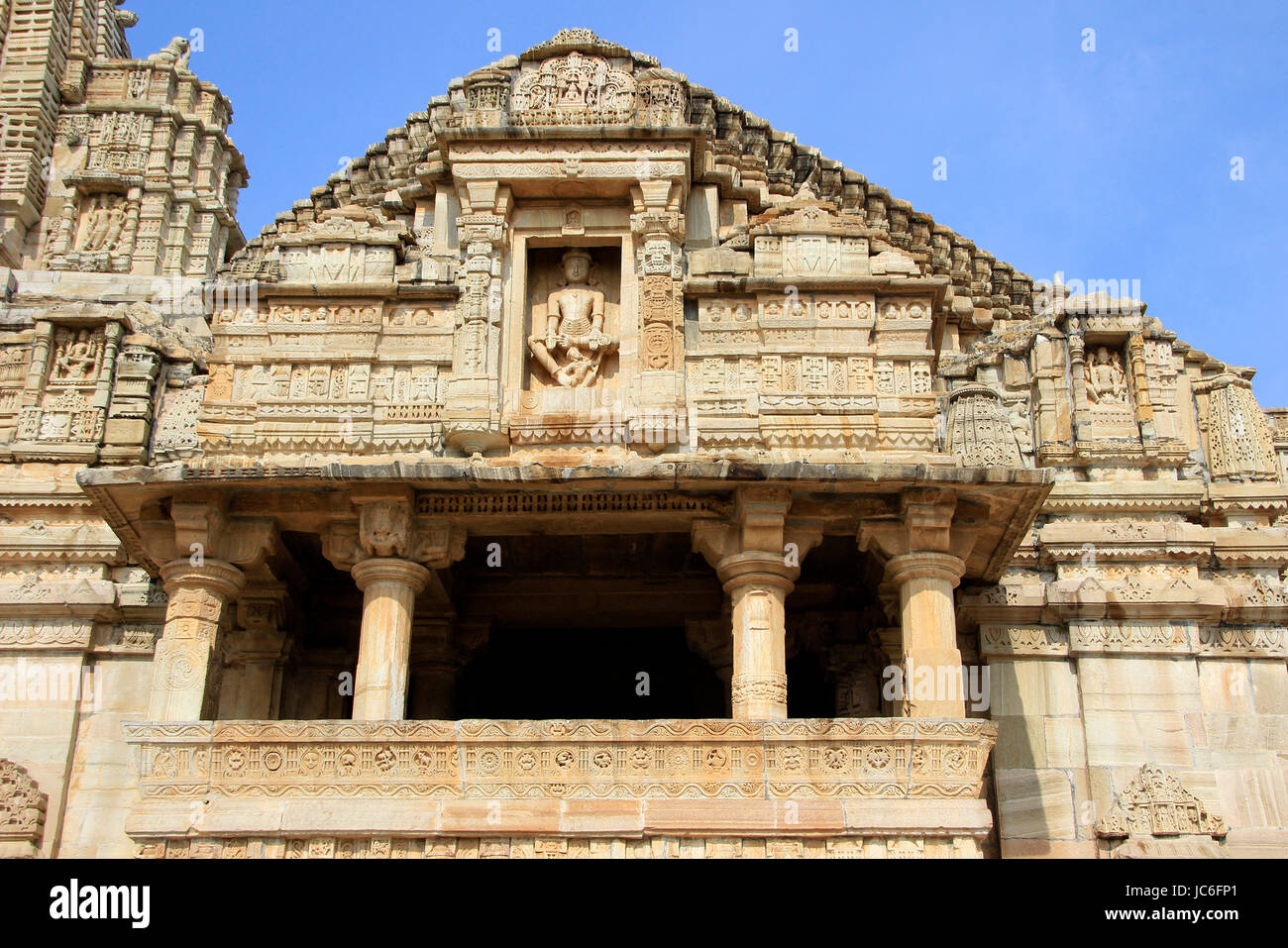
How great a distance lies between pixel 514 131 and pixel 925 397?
505 centimetres

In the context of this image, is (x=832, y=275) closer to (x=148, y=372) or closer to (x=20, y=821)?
(x=148, y=372)

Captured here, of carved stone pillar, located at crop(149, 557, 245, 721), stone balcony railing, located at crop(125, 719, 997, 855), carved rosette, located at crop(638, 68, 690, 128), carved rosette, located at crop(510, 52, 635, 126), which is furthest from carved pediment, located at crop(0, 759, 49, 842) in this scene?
carved rosette, located at crop(638, 68, 690, 128)

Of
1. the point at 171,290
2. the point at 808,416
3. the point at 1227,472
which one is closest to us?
the point at 808,416

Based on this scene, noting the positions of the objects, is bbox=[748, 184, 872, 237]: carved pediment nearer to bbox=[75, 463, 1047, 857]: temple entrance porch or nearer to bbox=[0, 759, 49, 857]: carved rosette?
bbox=[75, 463, 1047, 857]: temple entrance porch

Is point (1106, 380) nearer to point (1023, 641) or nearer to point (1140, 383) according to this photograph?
point (1140, 383)

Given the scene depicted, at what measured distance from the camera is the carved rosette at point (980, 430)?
50.1 ft

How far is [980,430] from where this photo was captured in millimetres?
15445

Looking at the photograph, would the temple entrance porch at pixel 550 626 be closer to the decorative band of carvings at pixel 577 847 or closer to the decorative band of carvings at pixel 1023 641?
the decorative band of carvings at pixel 577 847

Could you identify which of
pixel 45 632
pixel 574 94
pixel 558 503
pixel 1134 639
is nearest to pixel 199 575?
pixel 558 503

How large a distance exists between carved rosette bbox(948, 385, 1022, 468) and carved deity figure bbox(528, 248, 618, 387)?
145 inches

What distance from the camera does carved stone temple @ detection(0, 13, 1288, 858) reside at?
12.4 meters

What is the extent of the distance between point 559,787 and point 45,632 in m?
6.97

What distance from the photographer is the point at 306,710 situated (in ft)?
53.0
